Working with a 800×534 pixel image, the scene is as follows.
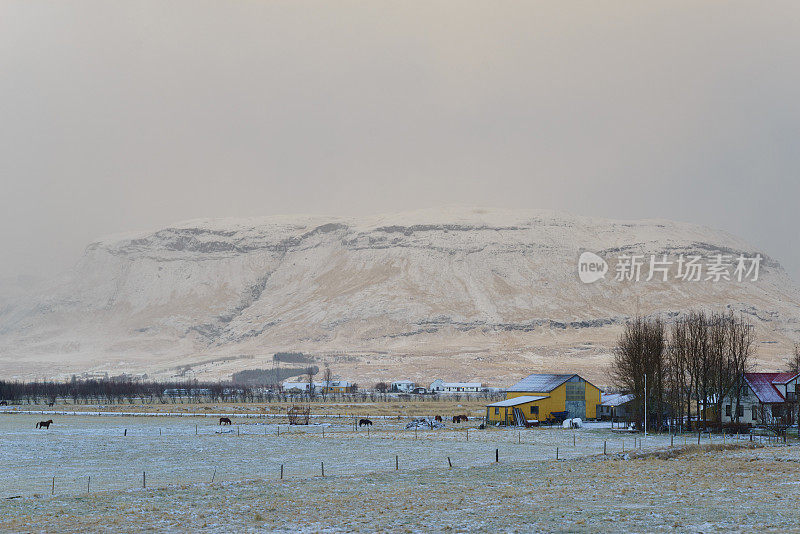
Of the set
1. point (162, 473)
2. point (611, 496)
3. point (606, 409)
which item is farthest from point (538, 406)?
point (611, 496)

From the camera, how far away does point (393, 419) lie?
84.1 m

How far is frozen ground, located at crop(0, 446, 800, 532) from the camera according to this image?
76.9 ft

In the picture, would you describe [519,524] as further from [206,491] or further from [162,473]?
[162,473]

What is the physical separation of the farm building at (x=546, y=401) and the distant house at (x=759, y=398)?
13.7 meters

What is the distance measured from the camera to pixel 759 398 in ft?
234

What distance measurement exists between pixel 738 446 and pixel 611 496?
83.5 ft

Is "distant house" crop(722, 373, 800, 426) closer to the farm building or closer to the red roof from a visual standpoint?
the red roof

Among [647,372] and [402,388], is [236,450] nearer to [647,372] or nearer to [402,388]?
[647,372]

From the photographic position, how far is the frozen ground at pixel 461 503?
23438 mm

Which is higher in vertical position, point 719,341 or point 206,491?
point 719,341

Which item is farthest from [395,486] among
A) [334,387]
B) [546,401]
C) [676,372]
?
[334,387]

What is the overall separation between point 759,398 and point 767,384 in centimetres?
326

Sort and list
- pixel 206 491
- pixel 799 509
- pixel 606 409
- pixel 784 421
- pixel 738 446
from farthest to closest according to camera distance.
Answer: pixel 606 409 < pixel 784 421 < pixel 738 446 < pixel 206 491 < pixel 799 509

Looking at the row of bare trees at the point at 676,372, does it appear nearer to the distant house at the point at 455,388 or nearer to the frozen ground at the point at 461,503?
the frozen ground at the point at 461,503
